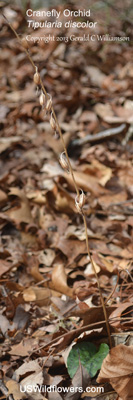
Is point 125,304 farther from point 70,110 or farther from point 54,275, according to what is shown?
point 70,110

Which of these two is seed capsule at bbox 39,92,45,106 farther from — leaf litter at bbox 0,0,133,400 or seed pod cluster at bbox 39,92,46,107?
leaf litter at bbox 0,0,133,400

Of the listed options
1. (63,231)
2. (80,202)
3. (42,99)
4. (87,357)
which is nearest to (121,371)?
(87,357)

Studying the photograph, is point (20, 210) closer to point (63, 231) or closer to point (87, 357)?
point (63, 231)

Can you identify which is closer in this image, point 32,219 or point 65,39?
point 32,219

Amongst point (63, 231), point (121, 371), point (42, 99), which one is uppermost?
point (42, 99)

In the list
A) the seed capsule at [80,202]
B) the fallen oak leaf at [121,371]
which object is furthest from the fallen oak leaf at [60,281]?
the seed capsule at [80,202]

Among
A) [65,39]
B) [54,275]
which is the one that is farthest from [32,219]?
[65,39]

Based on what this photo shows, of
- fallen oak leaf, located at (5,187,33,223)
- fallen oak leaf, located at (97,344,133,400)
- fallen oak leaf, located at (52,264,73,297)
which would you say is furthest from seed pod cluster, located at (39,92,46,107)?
fallen oak leaf, located at (5,187,33,223)
